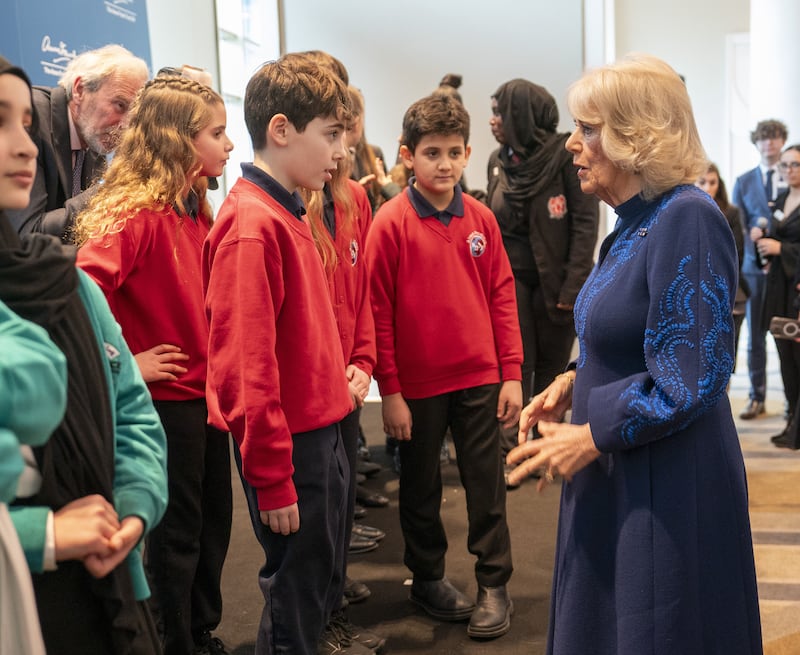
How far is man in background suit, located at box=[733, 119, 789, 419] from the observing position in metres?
6.09

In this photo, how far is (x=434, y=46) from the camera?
753 centimetres

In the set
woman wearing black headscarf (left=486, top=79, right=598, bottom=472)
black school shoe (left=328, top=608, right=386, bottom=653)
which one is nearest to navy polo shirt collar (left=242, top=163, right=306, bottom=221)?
black school shoe (left=328, top=608, right=386, bottom=653)

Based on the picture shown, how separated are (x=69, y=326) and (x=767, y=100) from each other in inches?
291

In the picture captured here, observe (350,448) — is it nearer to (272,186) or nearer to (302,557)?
(302,557)

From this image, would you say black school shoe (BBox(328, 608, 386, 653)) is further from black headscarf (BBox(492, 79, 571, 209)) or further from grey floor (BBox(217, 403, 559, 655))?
black headscarf (BBox(492, 79, 571, 209))

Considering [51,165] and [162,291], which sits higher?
[51,165]

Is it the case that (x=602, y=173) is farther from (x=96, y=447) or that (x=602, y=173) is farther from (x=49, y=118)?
(x=49, y=118)

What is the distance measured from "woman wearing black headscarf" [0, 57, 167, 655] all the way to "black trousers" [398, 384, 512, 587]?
5.03 feet

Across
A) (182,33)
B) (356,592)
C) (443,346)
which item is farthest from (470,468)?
(182,33)

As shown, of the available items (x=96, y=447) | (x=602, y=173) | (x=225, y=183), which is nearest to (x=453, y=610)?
(x=602, y=173)

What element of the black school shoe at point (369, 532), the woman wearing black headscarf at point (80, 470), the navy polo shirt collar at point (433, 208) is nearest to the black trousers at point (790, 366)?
the black school shoe at point (369, 532)

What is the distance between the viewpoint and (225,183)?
5949 millimetres

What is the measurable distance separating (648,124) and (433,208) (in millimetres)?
1221

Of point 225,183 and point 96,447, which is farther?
point 225,183
